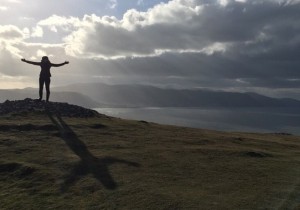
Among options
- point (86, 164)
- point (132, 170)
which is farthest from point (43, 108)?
point (132, 170)

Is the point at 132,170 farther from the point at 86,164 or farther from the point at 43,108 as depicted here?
the point at 43,108

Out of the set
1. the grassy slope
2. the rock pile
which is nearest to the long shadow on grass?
the grassy slope

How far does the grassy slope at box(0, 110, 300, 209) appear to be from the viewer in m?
19.3

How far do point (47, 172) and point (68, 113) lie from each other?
18428mm

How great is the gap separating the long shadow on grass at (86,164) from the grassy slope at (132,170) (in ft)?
0.17

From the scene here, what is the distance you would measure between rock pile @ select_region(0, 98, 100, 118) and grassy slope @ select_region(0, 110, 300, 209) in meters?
3.90

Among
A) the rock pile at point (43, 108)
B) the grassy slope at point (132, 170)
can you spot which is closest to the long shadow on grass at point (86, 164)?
the grassy slope at point (132, 170)

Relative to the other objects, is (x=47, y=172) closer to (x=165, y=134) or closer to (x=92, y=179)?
(x=92, y=179)

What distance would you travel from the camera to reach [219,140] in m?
37.2

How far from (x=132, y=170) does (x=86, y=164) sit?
299cm

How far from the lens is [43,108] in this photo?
41.6 metres

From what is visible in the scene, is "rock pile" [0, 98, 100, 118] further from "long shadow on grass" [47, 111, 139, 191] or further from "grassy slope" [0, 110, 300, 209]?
"long shadow on grass" [47, 111, 139, 191]

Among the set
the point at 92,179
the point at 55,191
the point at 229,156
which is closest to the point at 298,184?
the point at 229,156

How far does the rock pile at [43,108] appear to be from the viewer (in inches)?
1610
